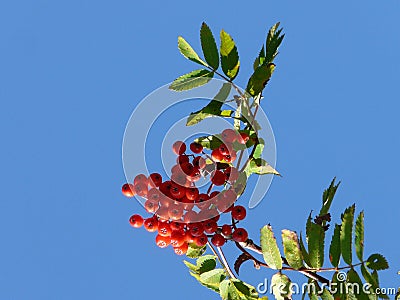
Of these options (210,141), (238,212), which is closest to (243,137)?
(210,141)

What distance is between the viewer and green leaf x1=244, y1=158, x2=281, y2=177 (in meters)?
3.49

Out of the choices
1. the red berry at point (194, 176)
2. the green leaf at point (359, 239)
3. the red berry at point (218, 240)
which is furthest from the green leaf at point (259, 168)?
the green leaf at point (359, 239)

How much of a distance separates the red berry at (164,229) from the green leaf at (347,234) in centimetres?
99

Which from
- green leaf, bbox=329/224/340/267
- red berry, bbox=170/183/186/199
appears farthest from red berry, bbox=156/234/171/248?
green leaf, bbox=329/224/340/267

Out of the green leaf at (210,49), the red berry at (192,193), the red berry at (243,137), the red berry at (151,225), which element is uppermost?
the green leaf at (210,49)

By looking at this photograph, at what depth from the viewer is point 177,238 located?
3420 millimetres

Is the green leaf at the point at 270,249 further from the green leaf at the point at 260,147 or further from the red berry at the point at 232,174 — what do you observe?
the green leaf at the point at 260,147

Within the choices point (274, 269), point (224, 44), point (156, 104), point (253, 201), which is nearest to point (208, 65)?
point (224, 44)

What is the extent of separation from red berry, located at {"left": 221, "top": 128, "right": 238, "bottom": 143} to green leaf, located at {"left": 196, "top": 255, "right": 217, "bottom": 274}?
76cm

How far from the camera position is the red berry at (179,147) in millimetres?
3533

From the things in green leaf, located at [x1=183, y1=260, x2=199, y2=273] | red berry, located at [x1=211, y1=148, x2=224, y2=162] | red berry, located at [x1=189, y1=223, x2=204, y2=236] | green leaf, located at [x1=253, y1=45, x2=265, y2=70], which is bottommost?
red berry, located at [x1=189, y1=223, x2=204, y2=236]

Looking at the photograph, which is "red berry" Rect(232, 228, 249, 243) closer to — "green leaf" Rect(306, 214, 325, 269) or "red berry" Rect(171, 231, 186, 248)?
"red berry" Rect(171, 231, 186, 248)

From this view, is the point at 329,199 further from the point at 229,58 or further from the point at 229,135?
the point at 229,58

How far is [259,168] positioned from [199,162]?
344 mm
